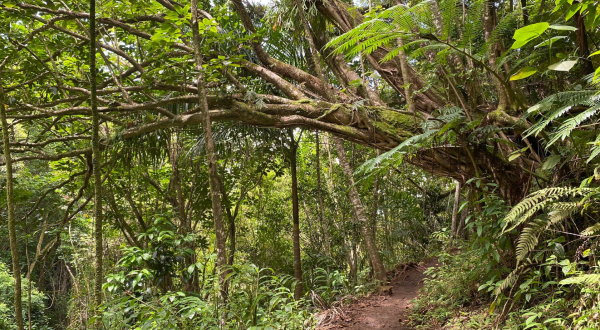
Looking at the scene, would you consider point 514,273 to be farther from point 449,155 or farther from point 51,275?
point 51,275

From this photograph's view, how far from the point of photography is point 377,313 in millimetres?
4863

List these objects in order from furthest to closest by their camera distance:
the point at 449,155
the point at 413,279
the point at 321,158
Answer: the point at 321,158
the point at 413,279
the point at 449,155

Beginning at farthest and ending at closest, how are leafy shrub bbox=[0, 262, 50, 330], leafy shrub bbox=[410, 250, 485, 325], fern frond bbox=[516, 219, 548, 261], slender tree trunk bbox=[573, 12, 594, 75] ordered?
leafy shrub bbox=[0, 262, 50, 330] < leafy shrub bbox=[410, 250, 485, 325] < slender tree trunk bbox=[573, 12, 594, 75] < fern frond bbox=[516, 219, 548, 261]

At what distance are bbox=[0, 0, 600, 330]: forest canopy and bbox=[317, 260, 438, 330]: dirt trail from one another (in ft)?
0.62

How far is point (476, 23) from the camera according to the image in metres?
2.76

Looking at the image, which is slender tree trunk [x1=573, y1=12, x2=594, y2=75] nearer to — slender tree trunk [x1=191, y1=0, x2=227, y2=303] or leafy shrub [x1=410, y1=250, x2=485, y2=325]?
leafy shrub [x1=410, y1=250, x2=485, y2=325]

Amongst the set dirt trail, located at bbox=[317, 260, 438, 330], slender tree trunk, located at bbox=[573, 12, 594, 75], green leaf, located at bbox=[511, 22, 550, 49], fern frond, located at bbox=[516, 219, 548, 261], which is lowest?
dirt trail, located at bbox=[317, 260, 438, 330]

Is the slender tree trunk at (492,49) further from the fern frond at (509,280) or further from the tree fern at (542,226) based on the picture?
the fern frond at (509,280)

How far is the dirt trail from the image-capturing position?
175 inches

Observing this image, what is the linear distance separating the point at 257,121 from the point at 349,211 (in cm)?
523

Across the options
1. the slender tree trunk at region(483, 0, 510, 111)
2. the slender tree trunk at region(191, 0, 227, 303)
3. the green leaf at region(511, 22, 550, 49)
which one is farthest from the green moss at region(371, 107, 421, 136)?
the green leaf at region(511, 22, 550, 49)

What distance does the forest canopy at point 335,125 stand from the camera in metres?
2.55

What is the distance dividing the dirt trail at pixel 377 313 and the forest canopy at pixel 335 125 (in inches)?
7.4

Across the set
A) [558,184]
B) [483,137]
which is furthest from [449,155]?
[558,184]
